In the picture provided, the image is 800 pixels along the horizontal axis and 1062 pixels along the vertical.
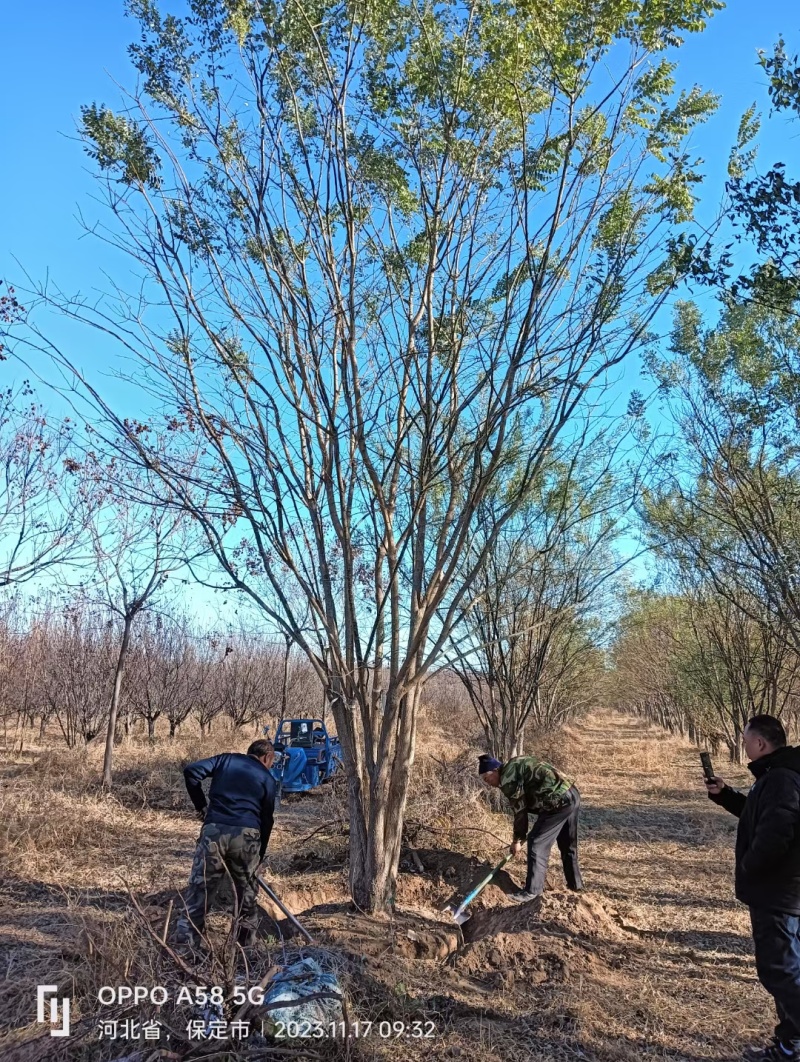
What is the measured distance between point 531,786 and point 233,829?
2.93 metres


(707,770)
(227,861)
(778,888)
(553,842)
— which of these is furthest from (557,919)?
(227,861)

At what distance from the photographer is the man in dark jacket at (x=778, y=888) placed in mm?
3139

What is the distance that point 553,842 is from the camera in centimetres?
632

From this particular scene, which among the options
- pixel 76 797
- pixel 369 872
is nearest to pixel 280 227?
pixel 369 872

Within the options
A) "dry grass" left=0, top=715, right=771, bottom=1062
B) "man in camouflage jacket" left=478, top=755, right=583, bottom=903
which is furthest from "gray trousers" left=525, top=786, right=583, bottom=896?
"dry grass" left=0, top=715, right=771, bottom=1062

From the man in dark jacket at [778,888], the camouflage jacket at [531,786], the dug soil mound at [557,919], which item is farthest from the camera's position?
the camouflage jacket at [531,786]

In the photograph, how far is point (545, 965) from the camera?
438 centimetres

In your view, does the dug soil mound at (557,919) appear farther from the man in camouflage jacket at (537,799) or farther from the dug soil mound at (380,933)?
the man in camouflage jacket at (537,799)

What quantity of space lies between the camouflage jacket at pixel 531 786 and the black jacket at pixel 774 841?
2970 millimetres

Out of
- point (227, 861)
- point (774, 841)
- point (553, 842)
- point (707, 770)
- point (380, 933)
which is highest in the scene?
point (707, 770)

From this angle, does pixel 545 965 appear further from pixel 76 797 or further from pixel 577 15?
pixel 76 797

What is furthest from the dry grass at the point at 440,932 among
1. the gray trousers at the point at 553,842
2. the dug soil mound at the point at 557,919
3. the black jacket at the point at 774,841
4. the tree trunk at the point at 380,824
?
the black jacket at the point at 774,841

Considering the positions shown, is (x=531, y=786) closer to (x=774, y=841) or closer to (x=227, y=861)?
(x=227, y=861)

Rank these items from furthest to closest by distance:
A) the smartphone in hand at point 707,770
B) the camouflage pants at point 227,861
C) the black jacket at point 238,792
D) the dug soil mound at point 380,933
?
the black jacket at point 238,792
the camouflage pants at point 227,861
the dug soil mound at point 380,933
the smartphone in hand at point 707,770
